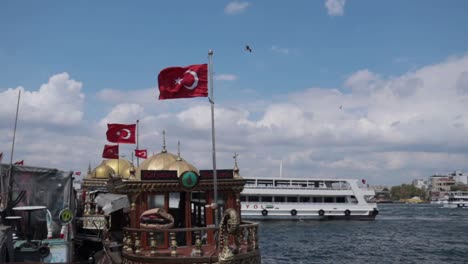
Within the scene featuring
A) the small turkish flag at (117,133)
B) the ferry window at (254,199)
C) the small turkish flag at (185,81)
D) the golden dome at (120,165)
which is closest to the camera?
the small turkish flag at (185,81)

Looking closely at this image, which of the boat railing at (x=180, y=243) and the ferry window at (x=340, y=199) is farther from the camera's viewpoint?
the ferry window at (x=340, y=199)

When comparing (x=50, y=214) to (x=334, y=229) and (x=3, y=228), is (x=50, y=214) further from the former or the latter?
(x=334, y=229)

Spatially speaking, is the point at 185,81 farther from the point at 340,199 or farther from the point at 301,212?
the point at 340,199

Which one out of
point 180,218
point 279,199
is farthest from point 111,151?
point 279,199

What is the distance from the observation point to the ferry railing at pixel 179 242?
13922 mm

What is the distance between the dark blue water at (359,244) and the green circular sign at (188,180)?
798 inches

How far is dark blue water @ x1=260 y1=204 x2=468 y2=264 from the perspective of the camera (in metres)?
35.8

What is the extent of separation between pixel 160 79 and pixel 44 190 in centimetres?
817

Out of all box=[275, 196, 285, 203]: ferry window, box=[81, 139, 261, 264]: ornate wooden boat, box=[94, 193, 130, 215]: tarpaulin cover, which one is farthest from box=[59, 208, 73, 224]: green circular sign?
box=[275, 196, 285, 203]: ferry window

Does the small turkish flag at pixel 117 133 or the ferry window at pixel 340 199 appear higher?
the small turkish flag at pixel 117 133

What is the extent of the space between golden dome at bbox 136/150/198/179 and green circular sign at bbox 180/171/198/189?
64 centimetres

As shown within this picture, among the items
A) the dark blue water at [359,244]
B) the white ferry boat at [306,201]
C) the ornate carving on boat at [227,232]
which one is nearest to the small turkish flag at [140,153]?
the dark blue water at [359,244]

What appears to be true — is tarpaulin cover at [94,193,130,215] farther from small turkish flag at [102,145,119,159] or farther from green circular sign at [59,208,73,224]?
small turkish flag at [102,145,119,159]

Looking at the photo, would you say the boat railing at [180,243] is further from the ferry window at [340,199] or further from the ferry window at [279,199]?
the ferry window at [340,199]
